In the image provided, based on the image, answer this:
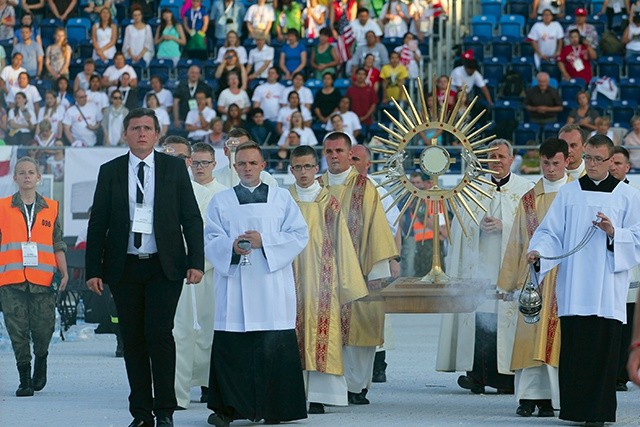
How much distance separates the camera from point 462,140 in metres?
10.8

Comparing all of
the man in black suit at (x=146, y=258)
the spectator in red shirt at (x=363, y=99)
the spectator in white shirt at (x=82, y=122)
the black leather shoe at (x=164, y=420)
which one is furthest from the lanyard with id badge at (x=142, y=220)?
the spectator in red shirt at (x=363, y=99)

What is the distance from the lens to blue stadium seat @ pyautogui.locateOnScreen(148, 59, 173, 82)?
2147 centimetres

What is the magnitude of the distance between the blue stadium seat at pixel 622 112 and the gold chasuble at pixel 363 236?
10.6 m

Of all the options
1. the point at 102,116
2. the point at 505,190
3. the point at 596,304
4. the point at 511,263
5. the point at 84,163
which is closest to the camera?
the point at 596,304

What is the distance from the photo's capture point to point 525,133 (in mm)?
20547

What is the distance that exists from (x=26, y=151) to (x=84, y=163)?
78 centimetres

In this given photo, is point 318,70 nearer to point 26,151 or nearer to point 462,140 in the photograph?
point 26,151

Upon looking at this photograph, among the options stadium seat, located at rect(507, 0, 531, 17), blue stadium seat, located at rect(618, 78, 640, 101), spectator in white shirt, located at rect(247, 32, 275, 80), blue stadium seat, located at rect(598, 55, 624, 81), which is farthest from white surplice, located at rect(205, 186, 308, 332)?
stadium seat, located at rect(507, 0, 531, 17)

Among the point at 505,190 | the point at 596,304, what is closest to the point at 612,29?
the point at 505,190

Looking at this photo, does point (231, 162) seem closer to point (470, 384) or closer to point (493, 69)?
point (470, 384)

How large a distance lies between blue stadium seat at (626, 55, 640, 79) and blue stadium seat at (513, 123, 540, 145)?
1979 millimetres

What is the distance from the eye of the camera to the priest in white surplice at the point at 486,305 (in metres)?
11.2

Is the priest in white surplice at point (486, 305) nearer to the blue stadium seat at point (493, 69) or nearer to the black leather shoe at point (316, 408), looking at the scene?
the black leather shoe at point (316, 408)

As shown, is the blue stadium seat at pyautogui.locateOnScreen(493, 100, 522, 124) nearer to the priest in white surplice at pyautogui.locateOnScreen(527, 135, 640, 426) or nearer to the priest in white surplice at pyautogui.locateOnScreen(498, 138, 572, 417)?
the priest in white surplice at pyautogui.locateOnScreen(498, 138, 572, 417)
